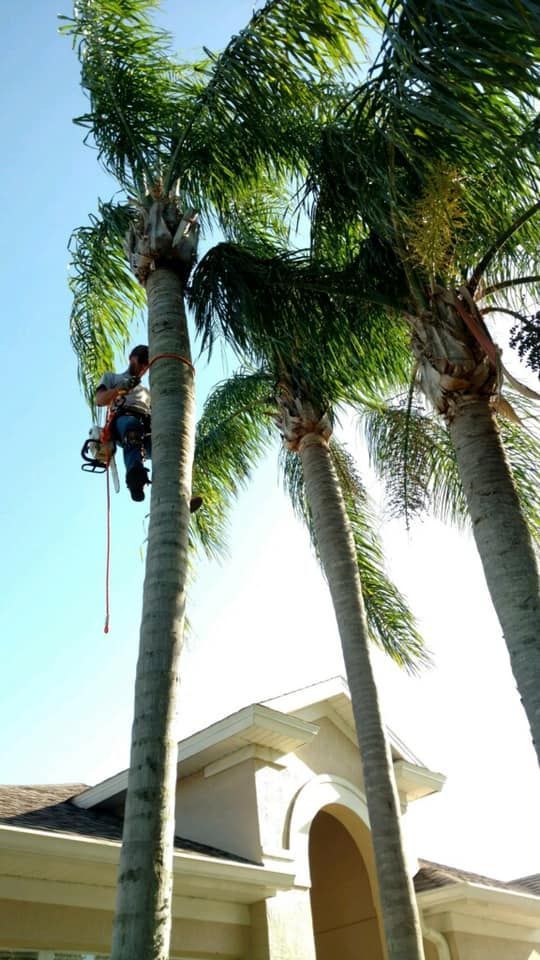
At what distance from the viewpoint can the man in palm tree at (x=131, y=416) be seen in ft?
27.5

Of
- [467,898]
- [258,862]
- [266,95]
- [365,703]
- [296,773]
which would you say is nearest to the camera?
[266,95]

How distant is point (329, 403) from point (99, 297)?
10.7 feet

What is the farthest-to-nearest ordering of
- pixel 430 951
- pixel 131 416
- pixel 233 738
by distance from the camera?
pixel 430 951, pixel 233 738, pixel 131 416

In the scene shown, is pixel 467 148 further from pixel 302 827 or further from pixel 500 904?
pixel 500 904

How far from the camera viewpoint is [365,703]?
8.80 meters

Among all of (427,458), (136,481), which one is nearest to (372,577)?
(427,458)

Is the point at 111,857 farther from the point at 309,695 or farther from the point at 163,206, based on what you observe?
the point at 163,206

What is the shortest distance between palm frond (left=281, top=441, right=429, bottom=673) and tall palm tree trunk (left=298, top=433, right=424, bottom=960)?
1739mm

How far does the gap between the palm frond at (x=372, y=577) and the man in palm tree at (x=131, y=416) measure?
3.86 m

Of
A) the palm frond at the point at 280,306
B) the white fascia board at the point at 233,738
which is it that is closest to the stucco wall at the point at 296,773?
the white fascia board at the point at 233,738

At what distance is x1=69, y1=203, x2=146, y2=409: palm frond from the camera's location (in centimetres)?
912

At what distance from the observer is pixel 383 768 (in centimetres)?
834

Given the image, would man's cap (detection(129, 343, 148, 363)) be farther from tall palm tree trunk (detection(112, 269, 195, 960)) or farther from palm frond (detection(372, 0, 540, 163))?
palm frond (detection(372, 0, 540, 163))

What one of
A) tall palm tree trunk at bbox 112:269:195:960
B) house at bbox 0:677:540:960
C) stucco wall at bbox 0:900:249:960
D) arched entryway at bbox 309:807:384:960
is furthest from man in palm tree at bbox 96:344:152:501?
arched entryway at bbox 309:807:384:960
